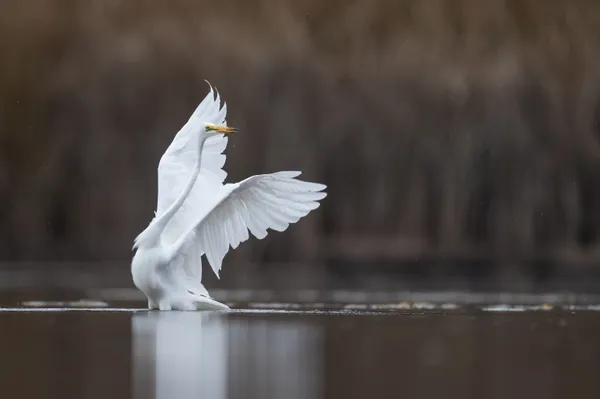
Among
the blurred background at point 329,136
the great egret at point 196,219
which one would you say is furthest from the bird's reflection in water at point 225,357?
the blurred background at point 329,136

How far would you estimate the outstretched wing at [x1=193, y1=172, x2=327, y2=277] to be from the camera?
1167 cm

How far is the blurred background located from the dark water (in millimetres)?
9545

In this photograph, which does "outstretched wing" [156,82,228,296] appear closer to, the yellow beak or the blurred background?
the yellow beak

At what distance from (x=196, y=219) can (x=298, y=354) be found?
360 cm

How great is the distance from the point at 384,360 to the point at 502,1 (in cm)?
1865

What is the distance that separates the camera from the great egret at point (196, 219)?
37.3 ft

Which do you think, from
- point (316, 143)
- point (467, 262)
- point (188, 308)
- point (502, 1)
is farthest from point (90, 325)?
point (502, 1)

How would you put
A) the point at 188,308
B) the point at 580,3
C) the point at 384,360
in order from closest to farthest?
1. the point at 384,360
2. the point at 188,308
3. the point at 580,3

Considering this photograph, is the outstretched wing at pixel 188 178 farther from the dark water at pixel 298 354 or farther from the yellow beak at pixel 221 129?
the dark water at pixel 298 354

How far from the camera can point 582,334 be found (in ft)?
31.9

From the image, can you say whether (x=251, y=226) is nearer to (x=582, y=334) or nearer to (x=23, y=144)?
(x=582, y=334)

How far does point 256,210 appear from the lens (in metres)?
11.8

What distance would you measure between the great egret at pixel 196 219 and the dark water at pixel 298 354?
0.28 meters

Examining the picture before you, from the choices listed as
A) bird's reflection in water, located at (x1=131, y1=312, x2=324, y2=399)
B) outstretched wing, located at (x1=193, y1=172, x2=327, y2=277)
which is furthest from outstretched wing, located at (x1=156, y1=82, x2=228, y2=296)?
bird's reflection in water, located at (x1=131, y1=312, x2=324, y2=399)
